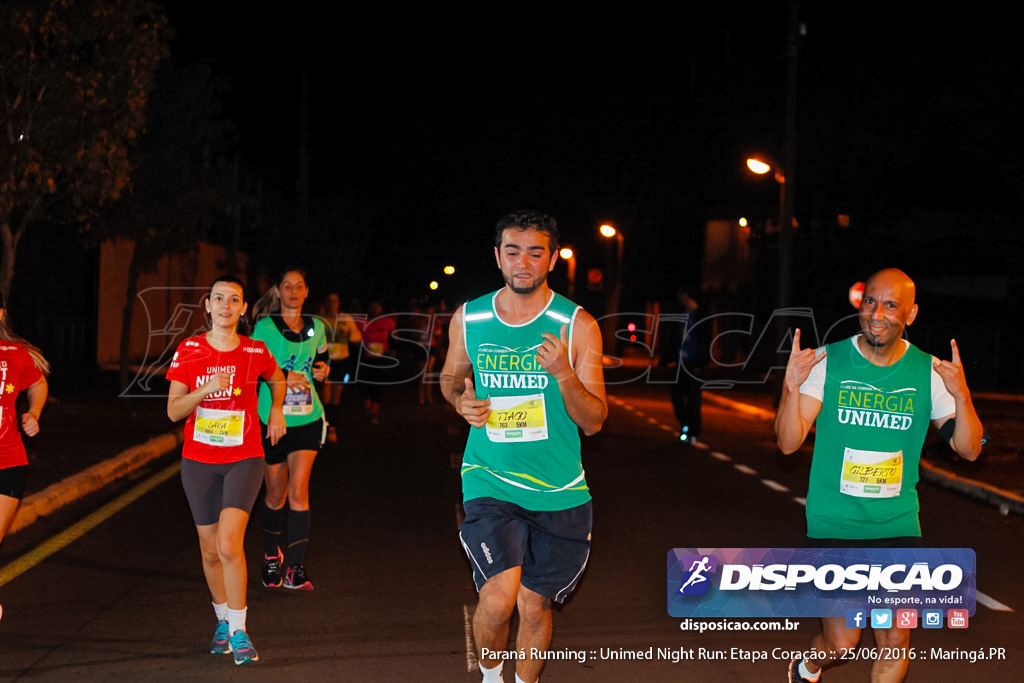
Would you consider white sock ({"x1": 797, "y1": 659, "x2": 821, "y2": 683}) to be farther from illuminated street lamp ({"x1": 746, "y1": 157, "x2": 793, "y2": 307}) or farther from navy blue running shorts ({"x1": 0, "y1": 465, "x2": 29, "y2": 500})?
illuminated street lamp ({"x1": 746, "y1": 157, "x2": 793, "y2": 307})

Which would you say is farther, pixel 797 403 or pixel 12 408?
pixel 12 408

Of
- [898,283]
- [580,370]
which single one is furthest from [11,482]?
[898,283]

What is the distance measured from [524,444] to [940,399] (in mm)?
1757

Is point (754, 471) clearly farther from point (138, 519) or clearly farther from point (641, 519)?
point (138, 519)

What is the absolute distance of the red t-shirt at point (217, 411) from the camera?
21.5 ft

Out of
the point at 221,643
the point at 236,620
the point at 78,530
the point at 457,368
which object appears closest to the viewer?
the point at 457,368

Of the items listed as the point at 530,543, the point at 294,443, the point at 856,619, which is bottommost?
the point at 856,619

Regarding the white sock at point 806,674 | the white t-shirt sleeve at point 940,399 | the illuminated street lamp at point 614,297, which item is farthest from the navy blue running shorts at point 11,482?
the illuminated street lamp at point 614,297

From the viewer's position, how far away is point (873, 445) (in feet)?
16.5

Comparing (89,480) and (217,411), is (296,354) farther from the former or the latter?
(89,480)

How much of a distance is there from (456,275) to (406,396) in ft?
251

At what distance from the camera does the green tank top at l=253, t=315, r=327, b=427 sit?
8219mm

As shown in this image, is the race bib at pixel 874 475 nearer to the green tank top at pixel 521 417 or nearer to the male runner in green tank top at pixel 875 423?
the male runner in green tank top at pixel 875 423

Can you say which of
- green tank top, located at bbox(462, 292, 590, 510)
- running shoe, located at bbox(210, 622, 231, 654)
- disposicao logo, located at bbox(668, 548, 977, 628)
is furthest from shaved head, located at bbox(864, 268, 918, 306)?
running shoe, located at bbox(210, 622, 231, 654)
